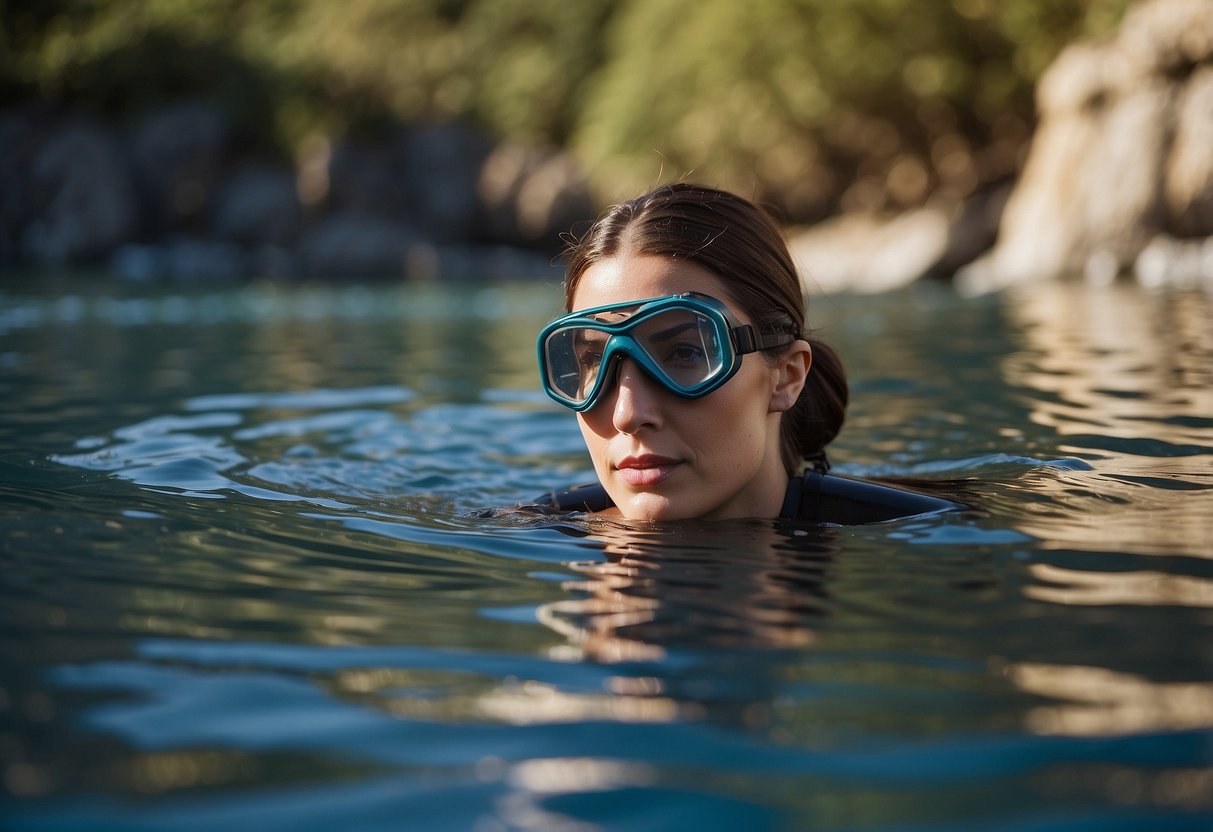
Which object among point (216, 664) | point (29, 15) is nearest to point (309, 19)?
point (29, 15)

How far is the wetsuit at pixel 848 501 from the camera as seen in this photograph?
326 cm

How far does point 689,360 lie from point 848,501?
69cm

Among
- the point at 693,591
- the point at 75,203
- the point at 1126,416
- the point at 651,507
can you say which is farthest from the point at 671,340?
the point at 75,203

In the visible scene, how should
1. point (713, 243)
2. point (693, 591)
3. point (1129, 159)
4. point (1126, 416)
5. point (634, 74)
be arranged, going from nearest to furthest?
1. point (693, 591)
2. point (713, 243)
3. point (1126, 416)
4. point (1129, 159)
5. point (634, 74)

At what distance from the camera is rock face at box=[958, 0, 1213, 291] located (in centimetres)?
1625

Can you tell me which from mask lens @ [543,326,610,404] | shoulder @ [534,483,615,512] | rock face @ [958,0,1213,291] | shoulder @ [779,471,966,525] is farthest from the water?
rock face @ [958,0,1213,291]

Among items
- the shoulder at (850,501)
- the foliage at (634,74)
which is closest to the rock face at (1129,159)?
the foliage at (634,74)

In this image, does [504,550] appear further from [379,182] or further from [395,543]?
[379,182]

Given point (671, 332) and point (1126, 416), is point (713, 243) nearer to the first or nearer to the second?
point (671, 332)

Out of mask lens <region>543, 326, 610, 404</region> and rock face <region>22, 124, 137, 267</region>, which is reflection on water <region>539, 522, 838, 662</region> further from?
rock face <region>22, 124, 137, 267</region>

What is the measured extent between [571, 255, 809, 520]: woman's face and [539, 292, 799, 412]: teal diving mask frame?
38mm

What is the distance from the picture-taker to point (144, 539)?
9.69 feet

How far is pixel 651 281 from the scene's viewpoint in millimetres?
2988

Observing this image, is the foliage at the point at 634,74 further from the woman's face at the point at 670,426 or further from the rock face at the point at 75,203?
the woman's face at the point at 670,426
